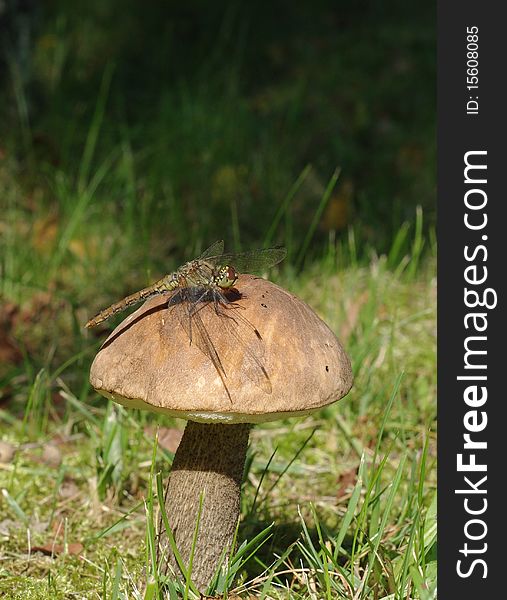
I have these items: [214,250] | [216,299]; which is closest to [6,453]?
[214,250]

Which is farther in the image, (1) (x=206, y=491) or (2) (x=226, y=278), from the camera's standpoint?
(1) (x=206, y=491)

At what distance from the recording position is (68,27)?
575 centimetres

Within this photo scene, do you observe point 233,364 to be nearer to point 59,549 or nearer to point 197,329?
point 197,329

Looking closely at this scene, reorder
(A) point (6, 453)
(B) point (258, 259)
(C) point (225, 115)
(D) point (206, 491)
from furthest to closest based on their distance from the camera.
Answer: (C) point (225, 115) → (A) point (6, 453) → (B) point (258, 259) → (D) point (206, 491)

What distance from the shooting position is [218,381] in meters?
1.55

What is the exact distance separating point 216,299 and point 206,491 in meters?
0.45

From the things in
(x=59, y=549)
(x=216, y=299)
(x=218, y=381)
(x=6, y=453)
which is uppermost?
(x=216, y=299)

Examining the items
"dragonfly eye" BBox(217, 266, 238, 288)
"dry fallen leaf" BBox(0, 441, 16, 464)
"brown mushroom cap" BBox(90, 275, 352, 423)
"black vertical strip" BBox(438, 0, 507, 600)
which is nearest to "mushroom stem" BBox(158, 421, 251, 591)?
"brown mushroom cap" BBox(90, 275, 352, 423)

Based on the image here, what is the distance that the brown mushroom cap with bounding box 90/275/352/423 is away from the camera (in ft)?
5.09

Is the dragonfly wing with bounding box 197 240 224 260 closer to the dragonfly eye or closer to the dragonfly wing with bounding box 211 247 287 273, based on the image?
the dragonfly wing with bounding box 211 247 287 273

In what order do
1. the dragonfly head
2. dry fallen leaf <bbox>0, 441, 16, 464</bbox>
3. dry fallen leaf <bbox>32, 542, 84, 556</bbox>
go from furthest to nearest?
dry fallen leaf <bbox>0, 441, 16, 464</bbox>, dry fallen leaf <bbox>32, 542, 84, 556</bbox>, the dragonfly head

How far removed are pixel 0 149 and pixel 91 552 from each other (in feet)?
8.69

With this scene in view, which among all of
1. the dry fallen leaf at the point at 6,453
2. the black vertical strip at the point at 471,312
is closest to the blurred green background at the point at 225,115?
the black vertical strip at the point at 471,312

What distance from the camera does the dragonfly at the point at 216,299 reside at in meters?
1.60
